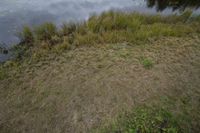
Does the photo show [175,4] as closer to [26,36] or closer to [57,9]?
[57,9]

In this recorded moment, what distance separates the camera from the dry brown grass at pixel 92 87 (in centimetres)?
350

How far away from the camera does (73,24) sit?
5.79 metres

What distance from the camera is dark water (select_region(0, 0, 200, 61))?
604 cm

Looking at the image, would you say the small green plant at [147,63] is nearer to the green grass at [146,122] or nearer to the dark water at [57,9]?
the green grass at [146,122]

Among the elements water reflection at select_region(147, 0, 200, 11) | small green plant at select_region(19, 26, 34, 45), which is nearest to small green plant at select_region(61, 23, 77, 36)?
small green plant at select_region(19, 26, 34, 45)

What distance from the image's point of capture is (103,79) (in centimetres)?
414

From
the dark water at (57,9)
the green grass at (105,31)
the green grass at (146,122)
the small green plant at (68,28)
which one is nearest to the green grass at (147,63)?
the green grass at (105,31)

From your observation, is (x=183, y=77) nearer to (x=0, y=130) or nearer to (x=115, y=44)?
(x=115, y=44)

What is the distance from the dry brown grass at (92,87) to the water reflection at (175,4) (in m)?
3.90

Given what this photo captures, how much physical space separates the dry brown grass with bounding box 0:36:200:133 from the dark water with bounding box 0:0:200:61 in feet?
4.83

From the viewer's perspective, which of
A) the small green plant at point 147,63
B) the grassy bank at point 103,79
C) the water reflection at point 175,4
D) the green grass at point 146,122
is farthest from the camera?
the water reflection at point 175,4

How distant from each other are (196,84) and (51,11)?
16.5 feet

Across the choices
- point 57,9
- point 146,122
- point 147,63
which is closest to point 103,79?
point 147,63

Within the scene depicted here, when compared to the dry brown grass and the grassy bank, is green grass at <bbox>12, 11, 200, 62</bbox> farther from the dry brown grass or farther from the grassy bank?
the dry brown grass
